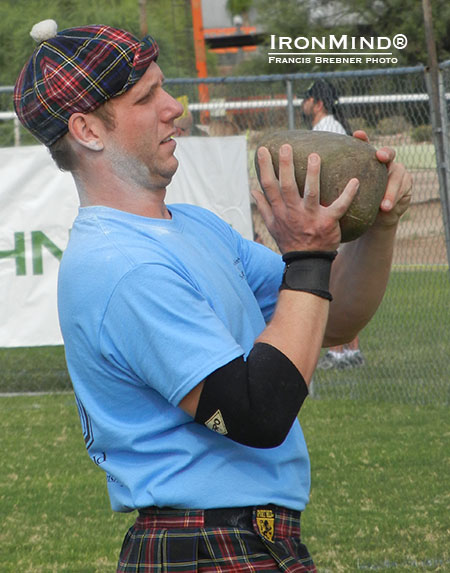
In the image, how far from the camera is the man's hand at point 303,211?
6.89ft

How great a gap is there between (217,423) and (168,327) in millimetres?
220

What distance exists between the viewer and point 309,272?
2.09 metres

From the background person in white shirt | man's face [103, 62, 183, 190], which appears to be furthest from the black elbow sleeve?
the background person in white shirt

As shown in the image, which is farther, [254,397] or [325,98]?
[325,98]

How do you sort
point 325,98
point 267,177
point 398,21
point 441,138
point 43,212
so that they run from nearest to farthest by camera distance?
point 267,177 → point 441,138 → point 43,212 → point 325,98 → point 398,21

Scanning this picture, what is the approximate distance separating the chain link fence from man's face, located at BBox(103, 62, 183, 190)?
4825 millimetres

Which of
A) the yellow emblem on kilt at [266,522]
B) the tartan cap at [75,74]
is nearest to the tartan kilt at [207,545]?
the yellow emblem on kilt at [266,522]

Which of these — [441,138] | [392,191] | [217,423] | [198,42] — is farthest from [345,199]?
[198,42]

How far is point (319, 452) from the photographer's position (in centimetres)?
630

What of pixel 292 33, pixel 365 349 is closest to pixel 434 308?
pixel 365 349

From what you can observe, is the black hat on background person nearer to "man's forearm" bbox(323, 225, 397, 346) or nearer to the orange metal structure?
"man's forearm" bbox(323, 225, 397, 346)

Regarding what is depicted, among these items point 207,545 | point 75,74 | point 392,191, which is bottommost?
point 207,545

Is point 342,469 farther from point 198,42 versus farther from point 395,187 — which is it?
point 198,42

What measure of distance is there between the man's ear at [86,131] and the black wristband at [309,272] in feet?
1.71
